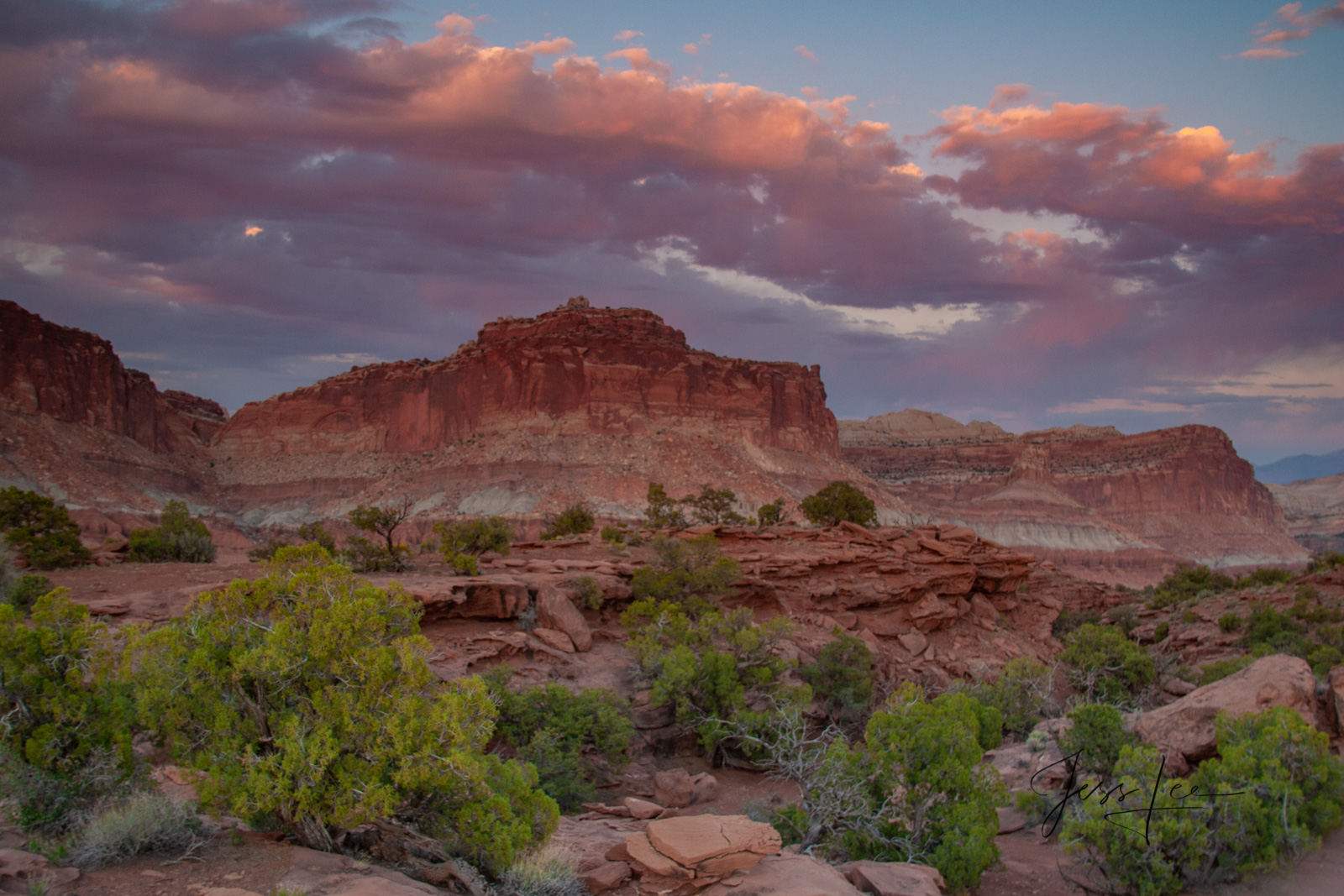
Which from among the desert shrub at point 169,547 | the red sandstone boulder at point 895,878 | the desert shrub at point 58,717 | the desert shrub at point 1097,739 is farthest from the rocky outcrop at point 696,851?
the desert shrub at point 169,547

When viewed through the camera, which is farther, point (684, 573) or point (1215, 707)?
point (684, 573)

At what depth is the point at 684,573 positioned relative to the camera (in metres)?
24.8

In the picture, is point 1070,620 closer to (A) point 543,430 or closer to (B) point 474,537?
(B) point 474,537

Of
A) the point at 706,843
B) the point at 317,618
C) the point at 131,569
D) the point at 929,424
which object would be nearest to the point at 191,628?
the point at 317,618

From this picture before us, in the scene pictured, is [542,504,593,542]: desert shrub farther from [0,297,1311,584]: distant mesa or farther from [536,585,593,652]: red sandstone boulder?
[0,297,1311,584]: distant mesa

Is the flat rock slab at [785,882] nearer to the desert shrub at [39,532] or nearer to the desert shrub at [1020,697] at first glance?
the desert shrub at [1020,697]

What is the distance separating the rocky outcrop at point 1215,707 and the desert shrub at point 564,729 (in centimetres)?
973

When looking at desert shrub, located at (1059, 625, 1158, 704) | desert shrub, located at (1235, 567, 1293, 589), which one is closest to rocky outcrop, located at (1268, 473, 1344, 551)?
desert shrub, located at (1235, 567, 1293, 589)

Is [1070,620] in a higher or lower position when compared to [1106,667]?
lower

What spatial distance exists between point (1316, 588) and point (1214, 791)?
100ft

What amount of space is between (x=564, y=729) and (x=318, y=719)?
795 cm

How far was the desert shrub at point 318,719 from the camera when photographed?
7402 mm

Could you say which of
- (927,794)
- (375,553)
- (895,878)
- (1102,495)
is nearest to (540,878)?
(895,878)

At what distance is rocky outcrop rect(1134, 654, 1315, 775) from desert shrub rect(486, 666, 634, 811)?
9.73 m
